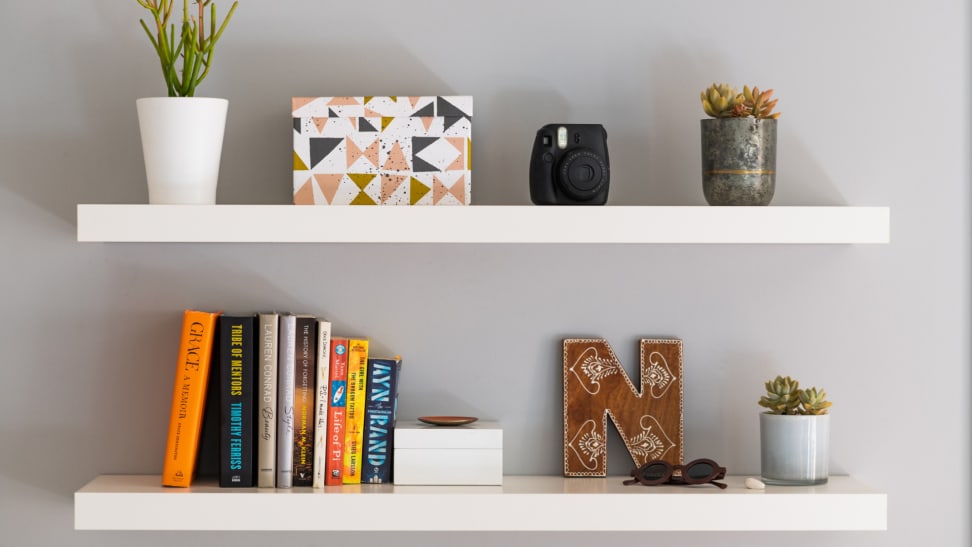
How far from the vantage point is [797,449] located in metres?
1.31

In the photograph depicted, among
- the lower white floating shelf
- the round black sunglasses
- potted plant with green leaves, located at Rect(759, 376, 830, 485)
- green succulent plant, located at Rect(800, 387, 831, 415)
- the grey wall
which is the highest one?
the grey wall

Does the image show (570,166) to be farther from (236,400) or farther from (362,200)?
(236,400)

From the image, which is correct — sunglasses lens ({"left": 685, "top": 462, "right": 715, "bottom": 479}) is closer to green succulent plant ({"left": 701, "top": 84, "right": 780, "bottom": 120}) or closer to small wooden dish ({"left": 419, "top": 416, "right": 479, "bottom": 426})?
small wooden dish ({"left": 419, "top": 416, "right": 479, "bottom": 426})

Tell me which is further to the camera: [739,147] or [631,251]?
[631,251]

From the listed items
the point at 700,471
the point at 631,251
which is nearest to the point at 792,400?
the point at 700,471

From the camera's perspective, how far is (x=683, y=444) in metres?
1.41

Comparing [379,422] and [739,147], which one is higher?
[739,147]

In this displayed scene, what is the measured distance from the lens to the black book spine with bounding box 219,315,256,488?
1.29 metres

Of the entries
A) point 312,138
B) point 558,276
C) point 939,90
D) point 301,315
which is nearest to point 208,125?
point 312,138

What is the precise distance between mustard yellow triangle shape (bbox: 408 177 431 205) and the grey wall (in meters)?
0.11

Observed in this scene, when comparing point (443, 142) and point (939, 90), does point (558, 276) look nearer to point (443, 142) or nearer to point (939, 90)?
point (443, 142)

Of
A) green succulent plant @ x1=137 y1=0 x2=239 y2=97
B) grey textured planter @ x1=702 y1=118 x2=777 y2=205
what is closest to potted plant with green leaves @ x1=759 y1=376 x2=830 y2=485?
grey textured planter @ x1=702 y1=118 x2=777 y2=205

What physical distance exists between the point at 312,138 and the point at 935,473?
1.03m

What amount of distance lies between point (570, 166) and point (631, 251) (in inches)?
7.7
